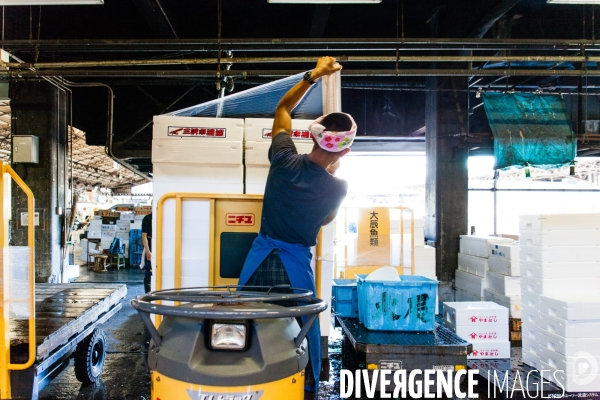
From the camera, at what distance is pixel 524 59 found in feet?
19.2

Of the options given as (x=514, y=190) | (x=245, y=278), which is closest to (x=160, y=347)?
(x=245, y=278)

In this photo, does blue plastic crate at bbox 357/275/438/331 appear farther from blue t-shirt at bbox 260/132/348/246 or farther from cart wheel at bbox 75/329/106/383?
cart wheel at bbox 75/329/106/383

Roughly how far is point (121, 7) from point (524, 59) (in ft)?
24.3

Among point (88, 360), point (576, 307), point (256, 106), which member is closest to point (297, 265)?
point (256, 106)

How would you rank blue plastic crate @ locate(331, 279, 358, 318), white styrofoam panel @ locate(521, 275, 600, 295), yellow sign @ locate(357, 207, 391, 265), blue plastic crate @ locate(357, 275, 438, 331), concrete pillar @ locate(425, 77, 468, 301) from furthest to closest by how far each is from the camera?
concrete pillar @ locate(425, 77, 468, 301) → yellow sign @ locate(357, 207, 391, 265) → blue plastic crate @ locate(331, 279, 358, 318) → white styrofoam panel @ locate(521, 275, 600, 295) → blue plastic crate @ locate(357, 275, 438, 331)

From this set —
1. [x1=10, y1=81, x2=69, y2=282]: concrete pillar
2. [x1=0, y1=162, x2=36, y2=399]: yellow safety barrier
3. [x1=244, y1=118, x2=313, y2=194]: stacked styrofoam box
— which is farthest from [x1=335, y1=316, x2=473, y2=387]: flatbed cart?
[x1=10, y1=81, x2=69, y2=282]: concrete pillar

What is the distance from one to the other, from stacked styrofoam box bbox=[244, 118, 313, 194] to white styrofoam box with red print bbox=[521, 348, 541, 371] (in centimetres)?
369

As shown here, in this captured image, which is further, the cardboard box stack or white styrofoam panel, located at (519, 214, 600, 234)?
white styrofoam panel, located at (519, 214, 600, 234)

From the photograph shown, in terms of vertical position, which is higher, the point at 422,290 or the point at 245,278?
the point at 245,278

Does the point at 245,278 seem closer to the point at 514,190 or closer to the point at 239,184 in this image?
the point at 239,184

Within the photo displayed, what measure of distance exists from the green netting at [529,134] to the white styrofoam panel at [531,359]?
366 centimetres

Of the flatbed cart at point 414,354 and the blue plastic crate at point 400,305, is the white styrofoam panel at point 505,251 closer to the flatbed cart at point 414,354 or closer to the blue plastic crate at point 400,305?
the blue plastic crate at point 400,305

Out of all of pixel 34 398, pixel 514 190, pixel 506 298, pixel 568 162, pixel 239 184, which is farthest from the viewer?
pixel 514 190

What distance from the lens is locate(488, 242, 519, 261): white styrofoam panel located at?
5648mm
